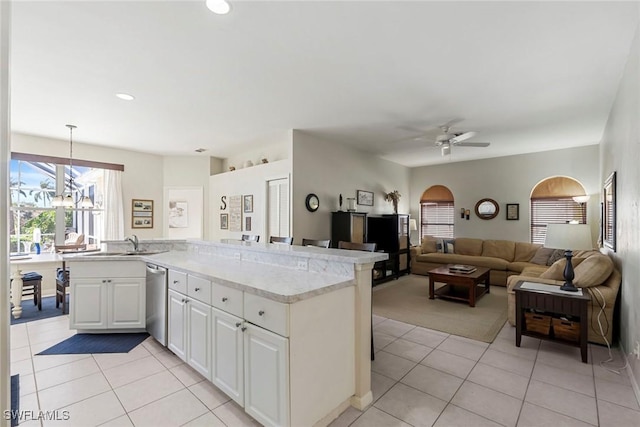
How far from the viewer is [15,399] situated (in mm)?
2184

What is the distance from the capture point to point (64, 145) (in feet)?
17.5

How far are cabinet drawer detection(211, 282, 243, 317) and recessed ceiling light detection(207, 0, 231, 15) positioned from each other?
76.6 inches

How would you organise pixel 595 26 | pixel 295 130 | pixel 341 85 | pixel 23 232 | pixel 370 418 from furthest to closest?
pixel 23 232 → pixel 295 130 → pixel 341 85 → pixel 595 26 → pixel 370 418

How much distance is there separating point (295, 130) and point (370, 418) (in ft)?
13.0

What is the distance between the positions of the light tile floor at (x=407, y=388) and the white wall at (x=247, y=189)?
111 inches

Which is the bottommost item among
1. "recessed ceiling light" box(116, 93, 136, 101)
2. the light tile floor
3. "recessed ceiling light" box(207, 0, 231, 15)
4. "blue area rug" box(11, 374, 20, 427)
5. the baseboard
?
the light tile floor

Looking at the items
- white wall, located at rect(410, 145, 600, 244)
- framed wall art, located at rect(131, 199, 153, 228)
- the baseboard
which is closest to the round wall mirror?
white wall, located at rect(410, 145, 600, 244)

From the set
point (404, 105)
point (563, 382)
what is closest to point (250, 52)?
point (404, 105)

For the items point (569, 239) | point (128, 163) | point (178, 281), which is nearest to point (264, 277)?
point (178, 281)

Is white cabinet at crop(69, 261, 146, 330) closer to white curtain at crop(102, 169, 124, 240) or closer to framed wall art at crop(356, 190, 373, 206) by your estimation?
white curtain at crop(102, 169, 124, 240)

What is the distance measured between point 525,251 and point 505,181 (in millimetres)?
1649

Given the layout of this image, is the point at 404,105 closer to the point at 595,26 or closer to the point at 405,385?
the point at 595,26

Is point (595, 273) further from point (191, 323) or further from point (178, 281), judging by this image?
point (178, 281)

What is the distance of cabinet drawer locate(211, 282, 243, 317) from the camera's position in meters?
1.98
